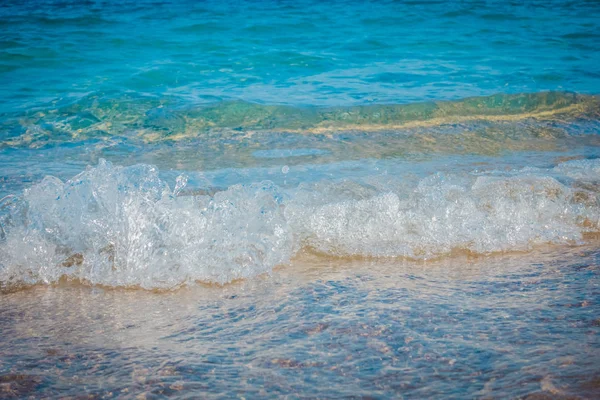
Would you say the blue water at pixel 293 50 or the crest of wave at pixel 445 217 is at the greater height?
the blue water at pixel 293 50

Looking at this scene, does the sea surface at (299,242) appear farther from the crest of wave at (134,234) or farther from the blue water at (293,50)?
the blue water at (293,50)

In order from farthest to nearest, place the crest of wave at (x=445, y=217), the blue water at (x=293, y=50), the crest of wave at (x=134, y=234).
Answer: the blue water at (x=293, y=50), the crest of wave at (x=445, y=217), the crest of wave at (x=134, y=234)

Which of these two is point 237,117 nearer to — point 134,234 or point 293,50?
point 293,50

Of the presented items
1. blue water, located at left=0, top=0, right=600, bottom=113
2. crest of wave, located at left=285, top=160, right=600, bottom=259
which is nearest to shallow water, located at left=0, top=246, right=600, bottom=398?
crest of wave, located at left=285, top=160, right=600, bottom=259

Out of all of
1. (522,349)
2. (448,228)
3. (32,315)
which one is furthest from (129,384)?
(448,228)

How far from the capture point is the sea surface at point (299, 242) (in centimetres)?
205

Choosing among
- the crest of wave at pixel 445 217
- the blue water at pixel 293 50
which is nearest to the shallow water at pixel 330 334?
the crest of wave at pixel 445 217

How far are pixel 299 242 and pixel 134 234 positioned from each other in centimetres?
95

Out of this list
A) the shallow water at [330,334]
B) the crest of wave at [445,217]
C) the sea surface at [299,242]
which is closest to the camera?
the shallow water at [330,334]

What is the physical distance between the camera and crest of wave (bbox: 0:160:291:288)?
3.13 meters

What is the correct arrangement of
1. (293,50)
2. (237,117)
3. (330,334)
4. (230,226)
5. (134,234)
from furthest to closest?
(293,50), (237,117), (230,226), (134,234), (330,334)

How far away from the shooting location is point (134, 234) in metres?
3.27

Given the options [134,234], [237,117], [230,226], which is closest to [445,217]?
[230,226]

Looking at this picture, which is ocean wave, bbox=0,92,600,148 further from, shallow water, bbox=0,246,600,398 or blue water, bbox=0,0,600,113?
shallow water, bbox=0,246,600,398
